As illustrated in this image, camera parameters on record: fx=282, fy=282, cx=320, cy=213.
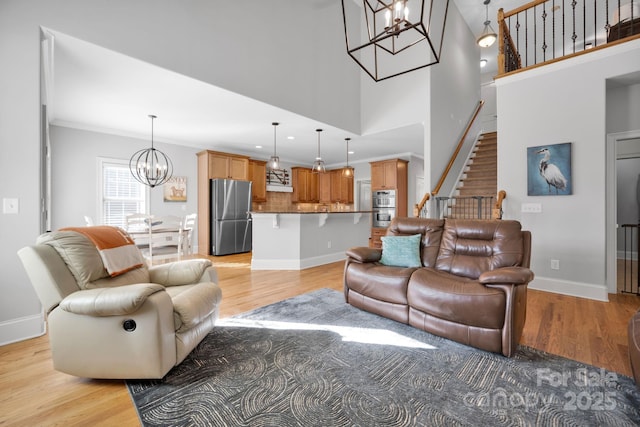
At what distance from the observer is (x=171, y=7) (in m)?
3.17

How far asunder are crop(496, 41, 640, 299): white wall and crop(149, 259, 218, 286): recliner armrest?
13.1ft

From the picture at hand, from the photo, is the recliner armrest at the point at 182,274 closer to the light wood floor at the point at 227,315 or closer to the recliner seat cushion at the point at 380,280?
the light wood floor at the point at 227,315

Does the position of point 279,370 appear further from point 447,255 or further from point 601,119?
point 601,119

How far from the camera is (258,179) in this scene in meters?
7.62

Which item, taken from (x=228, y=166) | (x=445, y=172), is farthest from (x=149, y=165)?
(x=445, y=172)

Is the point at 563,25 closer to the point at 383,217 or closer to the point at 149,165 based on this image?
the point at 383,217

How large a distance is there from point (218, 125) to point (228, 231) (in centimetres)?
245

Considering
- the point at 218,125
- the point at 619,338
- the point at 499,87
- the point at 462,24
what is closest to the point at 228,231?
the point at 218,125

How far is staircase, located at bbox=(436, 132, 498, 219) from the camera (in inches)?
205

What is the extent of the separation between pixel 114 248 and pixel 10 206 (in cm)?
104

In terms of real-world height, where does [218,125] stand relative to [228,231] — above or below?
above

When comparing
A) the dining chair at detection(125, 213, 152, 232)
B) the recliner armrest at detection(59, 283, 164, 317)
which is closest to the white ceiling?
the dining chair at detection(125, 213, 152, 232)

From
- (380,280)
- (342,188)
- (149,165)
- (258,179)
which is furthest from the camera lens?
(342,188)

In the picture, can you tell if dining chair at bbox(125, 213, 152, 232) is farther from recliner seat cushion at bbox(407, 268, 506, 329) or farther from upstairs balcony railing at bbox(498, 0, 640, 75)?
upstairs balcony railing at bbox(498, 0, 640, 75)
